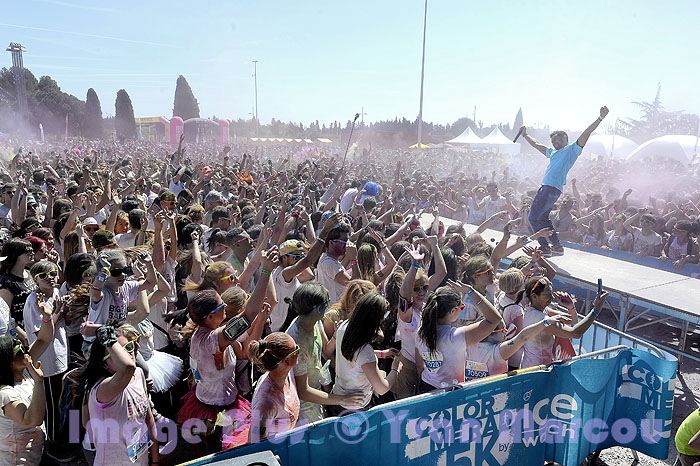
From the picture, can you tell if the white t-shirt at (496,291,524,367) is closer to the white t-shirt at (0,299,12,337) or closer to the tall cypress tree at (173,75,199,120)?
the white t-shirt at (0,299,12,337)

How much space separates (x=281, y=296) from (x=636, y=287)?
4.80m

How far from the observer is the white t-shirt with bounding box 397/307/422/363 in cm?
368

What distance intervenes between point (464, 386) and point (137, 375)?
80.0 inches

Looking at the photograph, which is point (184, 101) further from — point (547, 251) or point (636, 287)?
point (636, 287)

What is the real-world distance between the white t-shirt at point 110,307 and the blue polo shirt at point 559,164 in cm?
645

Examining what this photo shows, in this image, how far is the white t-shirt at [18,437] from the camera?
260cm

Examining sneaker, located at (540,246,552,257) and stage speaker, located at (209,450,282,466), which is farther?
sneaker, located at (540,246,552,257)

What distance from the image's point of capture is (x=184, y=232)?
5.18 meters

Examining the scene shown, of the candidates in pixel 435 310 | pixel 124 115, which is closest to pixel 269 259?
pixel 435 310

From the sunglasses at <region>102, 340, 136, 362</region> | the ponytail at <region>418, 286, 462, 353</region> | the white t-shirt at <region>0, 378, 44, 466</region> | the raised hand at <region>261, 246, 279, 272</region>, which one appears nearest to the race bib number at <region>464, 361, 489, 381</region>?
the ponytail at <region>418, 286, 462, 353</region>

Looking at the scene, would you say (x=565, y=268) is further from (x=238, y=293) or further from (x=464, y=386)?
(x=238, y=293)

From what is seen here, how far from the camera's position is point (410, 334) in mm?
3697

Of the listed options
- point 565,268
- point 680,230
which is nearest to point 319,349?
point 565,268

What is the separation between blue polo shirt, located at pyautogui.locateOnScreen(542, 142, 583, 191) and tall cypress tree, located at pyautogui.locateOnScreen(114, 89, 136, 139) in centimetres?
6966
